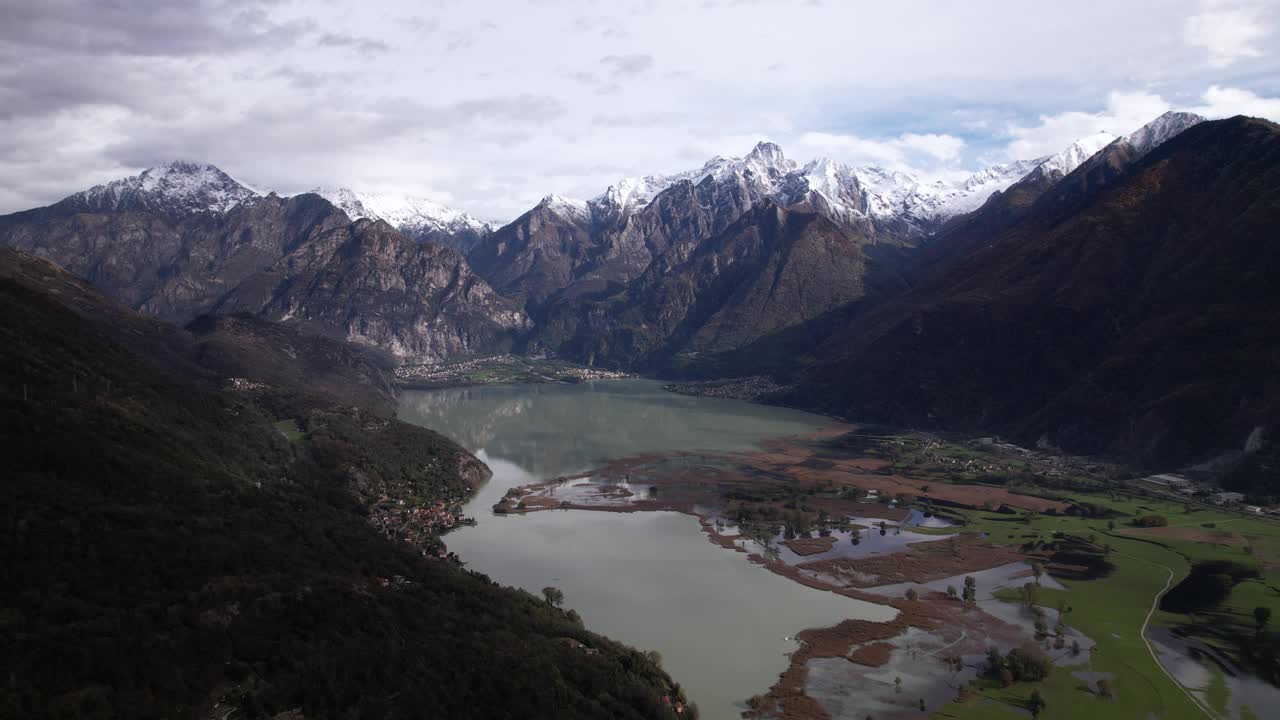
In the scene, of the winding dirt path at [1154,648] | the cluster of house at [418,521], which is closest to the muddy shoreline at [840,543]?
the cluster of house at [418,521]

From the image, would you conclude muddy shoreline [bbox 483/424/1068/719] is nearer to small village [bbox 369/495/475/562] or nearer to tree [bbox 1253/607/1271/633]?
small village [bbox 369/495/475/562]

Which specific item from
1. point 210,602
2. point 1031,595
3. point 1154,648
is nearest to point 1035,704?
point 1154,648

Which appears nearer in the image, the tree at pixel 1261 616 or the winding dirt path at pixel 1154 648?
the winding dirt path at pixel 1154 648

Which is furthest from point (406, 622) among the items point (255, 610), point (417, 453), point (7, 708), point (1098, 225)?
point (1098, 225)

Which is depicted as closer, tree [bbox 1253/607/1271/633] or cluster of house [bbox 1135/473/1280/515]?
tree [bbox 1253/607/1271/633]

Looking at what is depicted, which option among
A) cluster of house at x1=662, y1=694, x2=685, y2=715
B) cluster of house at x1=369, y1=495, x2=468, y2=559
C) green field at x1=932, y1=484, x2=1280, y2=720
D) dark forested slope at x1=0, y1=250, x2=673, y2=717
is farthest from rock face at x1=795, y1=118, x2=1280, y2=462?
dark forested slope at x1=0, y1=250, x2=673, y2=717

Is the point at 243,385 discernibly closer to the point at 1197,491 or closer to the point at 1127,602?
the point at 1127,602

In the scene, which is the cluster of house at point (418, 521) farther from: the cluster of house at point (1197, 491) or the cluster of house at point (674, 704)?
the cluster of house at point (1197, 491)

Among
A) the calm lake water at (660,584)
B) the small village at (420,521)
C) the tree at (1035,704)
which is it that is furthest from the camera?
the small village at (420,521)
